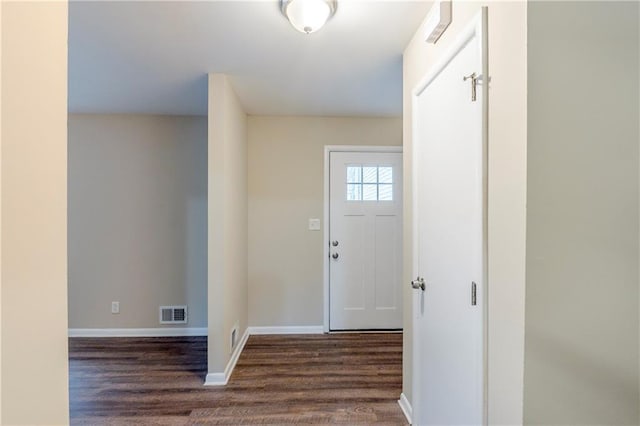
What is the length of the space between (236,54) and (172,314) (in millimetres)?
2613

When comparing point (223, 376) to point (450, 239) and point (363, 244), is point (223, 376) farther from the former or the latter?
point (450, 239)

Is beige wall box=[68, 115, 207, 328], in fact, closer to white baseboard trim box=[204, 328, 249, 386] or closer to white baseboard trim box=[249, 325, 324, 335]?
white baseboard trim box=[249, 325, 324, 335]

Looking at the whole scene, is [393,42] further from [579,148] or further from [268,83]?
[579,148]

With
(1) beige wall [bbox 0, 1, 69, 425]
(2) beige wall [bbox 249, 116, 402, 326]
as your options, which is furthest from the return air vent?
(1) beige wall [bbox 0, 1, 69, 425]

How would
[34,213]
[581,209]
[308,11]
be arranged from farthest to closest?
[308,11] < [581,209] < [34,213]

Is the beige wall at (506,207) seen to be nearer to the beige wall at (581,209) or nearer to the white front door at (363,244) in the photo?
the beige wall at (581,209)

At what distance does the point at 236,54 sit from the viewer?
207 cm

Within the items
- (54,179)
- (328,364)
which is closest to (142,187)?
(328,364)

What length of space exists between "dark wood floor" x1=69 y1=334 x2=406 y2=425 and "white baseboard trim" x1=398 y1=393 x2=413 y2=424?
0.04 metres

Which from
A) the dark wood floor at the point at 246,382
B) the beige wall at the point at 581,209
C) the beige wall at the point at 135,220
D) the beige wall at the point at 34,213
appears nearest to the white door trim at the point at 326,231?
the dark wood floor at the point at 246,382

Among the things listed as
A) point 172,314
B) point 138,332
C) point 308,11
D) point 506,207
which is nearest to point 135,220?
point 172,314

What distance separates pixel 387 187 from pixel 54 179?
2.99m

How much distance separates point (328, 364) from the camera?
8.70 feet

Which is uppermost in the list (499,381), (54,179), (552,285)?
(54,179)
